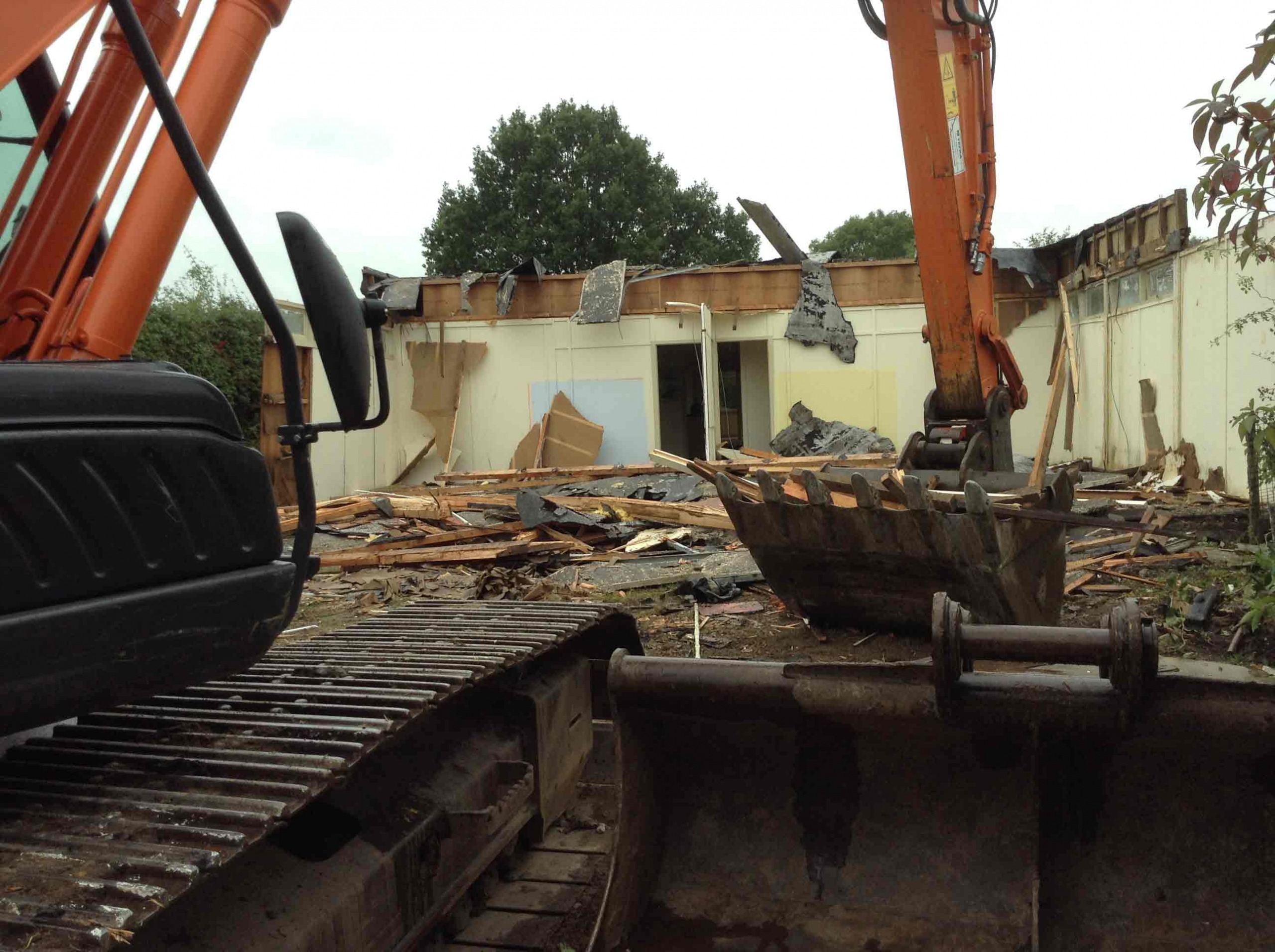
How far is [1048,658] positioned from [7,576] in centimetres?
186

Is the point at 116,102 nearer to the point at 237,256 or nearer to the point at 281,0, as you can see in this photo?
the point at 281,0

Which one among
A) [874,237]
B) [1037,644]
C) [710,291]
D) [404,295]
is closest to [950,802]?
[1037,644]

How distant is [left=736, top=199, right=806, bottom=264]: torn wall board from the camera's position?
18.7 m

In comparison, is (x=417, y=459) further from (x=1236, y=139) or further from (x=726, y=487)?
(x=1236, y=139)

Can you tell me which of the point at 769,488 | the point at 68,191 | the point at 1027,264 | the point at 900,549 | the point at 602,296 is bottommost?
the point at 900,549

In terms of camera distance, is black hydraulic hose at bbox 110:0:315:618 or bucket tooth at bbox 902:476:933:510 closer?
black hydraulic hose at bbox 110:0:315:618

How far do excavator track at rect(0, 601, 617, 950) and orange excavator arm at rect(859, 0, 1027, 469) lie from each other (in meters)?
4.36

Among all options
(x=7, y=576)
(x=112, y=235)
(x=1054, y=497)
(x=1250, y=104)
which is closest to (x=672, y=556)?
(x=1054, y=497)

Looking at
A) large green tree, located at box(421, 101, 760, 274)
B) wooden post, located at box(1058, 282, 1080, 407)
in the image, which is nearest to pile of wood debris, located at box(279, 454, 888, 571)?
wooden post, located at box(1058, 282, 1080, 407)

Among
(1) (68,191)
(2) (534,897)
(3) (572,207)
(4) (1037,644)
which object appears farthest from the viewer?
(3) (572,207)

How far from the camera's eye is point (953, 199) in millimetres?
6059

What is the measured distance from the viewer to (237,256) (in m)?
1.84

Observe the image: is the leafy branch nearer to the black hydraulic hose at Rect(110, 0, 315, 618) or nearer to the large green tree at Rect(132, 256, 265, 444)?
the black hydraulic hose at Rect(110, 0, 315, 618)

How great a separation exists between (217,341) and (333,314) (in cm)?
1499
